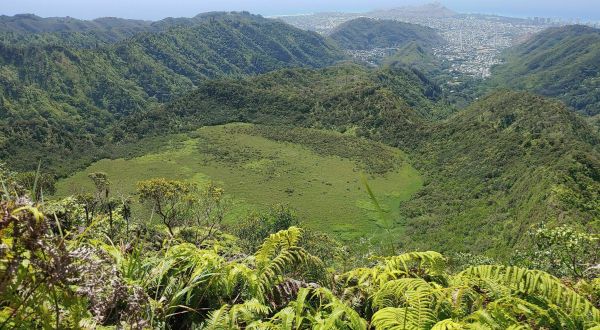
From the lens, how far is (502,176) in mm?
75625

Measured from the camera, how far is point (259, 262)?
13.8ft

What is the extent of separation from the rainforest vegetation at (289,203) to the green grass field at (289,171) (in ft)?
1.76

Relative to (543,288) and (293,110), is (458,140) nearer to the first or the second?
(293,110)

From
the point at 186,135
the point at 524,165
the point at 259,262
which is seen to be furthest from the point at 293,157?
the point at 259,262

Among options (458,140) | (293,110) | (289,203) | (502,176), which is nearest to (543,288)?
(289,203)

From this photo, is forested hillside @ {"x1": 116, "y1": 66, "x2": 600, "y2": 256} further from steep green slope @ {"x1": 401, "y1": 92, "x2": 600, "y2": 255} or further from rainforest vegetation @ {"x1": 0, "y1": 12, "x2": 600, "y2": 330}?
rainforest vegetation @ {"x1": 0, "y1": 12, "x2": 600, "y2": 330}

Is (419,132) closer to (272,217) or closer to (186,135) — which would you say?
(186,135)

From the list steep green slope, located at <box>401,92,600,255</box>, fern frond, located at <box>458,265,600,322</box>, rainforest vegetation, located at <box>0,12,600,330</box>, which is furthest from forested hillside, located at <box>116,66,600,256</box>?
fern frond, located at <box>458,265,600,322</box>

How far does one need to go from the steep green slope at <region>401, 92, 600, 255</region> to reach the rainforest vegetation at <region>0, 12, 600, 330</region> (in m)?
0.41

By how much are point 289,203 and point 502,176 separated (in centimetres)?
3506

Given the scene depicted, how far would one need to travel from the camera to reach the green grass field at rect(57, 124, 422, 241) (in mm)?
71938

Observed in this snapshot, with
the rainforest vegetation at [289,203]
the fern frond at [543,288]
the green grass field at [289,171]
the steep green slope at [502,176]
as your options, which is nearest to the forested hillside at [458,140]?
the steep green slope at [502,176]

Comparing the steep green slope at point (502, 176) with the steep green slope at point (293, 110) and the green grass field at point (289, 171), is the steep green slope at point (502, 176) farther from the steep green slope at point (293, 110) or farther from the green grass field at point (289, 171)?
the steep green slope at point (293, 110)

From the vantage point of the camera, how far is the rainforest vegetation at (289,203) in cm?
316
